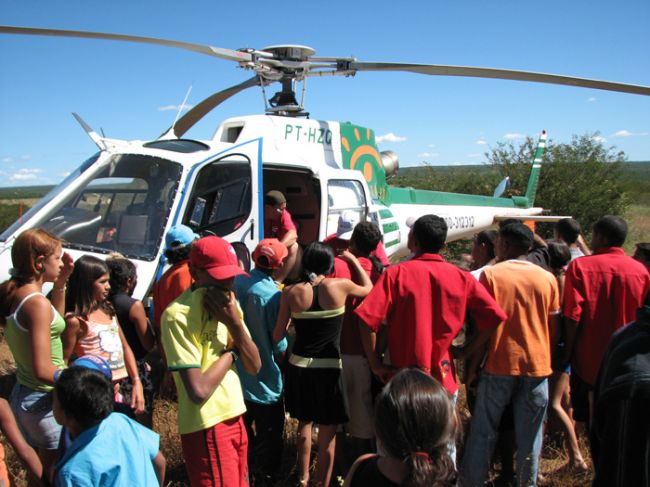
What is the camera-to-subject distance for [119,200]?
5.11 meters

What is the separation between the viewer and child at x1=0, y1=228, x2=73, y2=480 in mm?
2502

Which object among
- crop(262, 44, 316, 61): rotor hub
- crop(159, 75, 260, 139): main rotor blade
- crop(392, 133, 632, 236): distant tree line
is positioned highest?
crop(262, 44, 316, 61): rotor hub

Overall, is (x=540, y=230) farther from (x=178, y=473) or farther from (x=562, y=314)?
(x=178, y=473)

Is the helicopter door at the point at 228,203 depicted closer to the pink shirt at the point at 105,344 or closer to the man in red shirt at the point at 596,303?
the pink shirt at the point at 105,344

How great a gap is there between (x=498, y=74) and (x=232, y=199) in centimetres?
351

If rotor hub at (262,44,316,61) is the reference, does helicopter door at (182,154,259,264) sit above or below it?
below

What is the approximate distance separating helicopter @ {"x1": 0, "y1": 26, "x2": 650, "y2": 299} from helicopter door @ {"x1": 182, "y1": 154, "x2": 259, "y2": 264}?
1cm

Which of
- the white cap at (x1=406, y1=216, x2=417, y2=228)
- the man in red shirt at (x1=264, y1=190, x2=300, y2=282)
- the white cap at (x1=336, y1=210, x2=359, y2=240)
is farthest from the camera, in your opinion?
the white cap at (x1=406, y1=216, x2=417, y2=228)

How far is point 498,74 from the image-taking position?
6441mm

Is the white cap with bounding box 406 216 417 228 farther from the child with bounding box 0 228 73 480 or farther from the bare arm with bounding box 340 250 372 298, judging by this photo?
the child with bounding box 0 228 73 480

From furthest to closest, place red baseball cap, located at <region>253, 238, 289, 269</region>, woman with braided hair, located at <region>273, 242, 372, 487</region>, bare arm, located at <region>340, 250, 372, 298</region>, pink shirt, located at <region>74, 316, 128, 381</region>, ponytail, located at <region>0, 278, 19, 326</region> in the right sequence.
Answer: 1. bare arm, located at <region>340, 250, 372, 298</region>
2. red baseball cap, located at <region>253, 238, 289, 269</region>
3. woman with braided hair, located at <region>273, 242, 372, 487</region>
4. pink shirt, located at <region>74, 316, 128, 381</region>
5. ponytail, located at <region>0, 278, 19, 326</region>

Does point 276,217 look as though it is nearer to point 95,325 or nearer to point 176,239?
point 176,239

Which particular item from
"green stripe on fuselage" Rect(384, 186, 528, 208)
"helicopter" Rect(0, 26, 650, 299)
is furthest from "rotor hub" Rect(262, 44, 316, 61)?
"green stripe on fuselage" Rect(384, 186, 528, 208)

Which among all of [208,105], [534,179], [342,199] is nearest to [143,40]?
[208,105]
